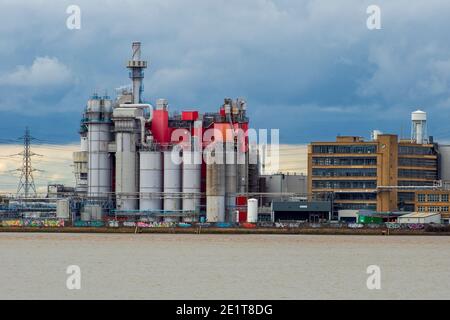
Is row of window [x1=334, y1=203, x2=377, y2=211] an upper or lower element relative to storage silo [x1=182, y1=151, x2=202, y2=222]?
lower

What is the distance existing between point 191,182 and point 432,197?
1254 inches

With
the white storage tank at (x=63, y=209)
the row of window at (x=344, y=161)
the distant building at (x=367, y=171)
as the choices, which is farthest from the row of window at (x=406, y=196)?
the white storage tank at (x=63, y=209)

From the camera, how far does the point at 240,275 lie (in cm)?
8306

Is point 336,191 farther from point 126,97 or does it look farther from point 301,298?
point 301,298

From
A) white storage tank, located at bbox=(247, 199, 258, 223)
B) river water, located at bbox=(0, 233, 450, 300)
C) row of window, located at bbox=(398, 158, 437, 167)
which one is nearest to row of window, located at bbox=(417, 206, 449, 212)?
row of window, located at bbox=(398, 158, 437, 167)

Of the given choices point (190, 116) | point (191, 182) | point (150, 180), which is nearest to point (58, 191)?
point (150, 180)

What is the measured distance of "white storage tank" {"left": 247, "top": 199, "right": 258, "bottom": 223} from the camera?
156875 millimetres

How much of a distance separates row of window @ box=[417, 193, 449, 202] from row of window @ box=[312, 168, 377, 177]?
685 cm

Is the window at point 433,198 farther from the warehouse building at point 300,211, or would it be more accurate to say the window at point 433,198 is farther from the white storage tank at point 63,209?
the white storage tank at point 63,209

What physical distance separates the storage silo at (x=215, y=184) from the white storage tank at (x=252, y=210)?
341 cm

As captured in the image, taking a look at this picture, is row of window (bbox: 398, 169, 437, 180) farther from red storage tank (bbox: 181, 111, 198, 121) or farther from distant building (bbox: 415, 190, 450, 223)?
red storage tank (bbox: 181, 111, 198, 121)

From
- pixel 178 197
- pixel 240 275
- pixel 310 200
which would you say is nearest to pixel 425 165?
pixel 310 200

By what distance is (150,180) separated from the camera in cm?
16275

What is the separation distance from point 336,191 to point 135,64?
3345cm
